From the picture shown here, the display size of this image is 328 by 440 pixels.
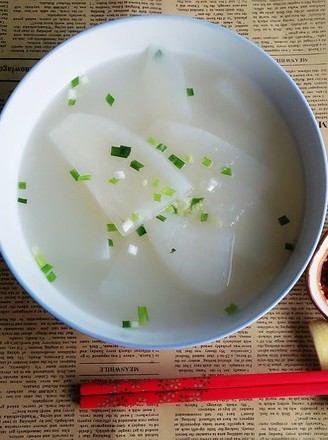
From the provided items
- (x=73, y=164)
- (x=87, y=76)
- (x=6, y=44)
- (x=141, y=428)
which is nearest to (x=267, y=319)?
(x=141, y=428)

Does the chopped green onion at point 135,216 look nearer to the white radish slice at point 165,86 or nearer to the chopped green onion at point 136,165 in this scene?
the chopped green onion at point 136,165

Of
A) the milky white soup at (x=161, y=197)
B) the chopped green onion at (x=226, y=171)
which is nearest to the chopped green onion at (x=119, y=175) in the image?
the milky white soup at (x=161, y=197)

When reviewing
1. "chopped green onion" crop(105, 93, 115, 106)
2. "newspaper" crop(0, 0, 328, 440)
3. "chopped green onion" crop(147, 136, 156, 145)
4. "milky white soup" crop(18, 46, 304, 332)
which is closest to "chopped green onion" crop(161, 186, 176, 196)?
"milky white soup" crop(18, 46, 304, 332)

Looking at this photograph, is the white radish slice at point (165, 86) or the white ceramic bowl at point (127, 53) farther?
the white radish slice at point (165, 86)

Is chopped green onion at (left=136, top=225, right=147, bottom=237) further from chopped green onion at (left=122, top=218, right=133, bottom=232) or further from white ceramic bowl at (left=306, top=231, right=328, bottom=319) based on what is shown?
white ceramic bowl at (left=306, top=231, right=328, bottom=319)

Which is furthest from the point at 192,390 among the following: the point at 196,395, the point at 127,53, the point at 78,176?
the point at 127,53

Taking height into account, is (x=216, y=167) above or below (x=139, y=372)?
above

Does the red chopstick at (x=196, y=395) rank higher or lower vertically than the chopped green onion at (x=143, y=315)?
lower

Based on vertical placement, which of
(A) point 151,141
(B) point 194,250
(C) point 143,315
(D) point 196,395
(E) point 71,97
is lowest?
(D) point 196,395

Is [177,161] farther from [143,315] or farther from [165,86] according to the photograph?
[143,315]
